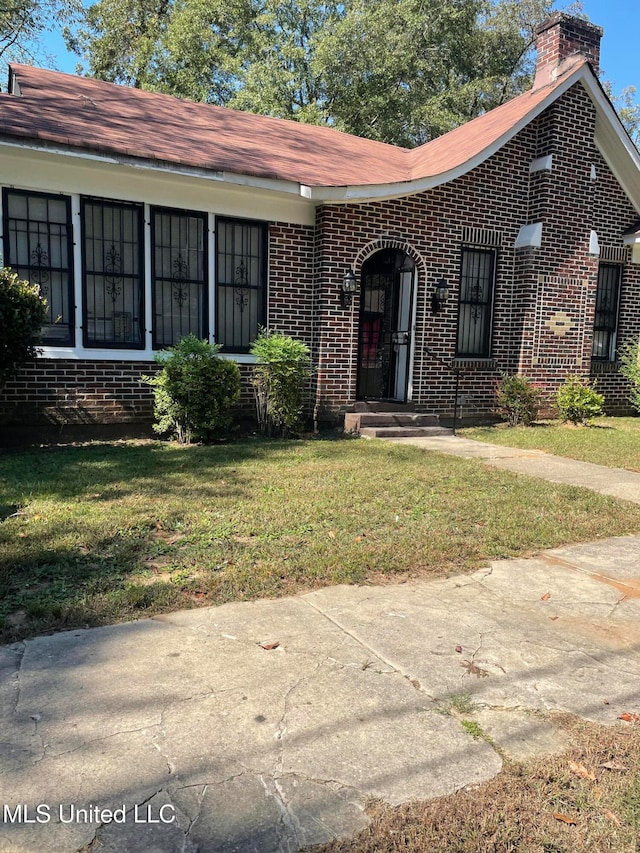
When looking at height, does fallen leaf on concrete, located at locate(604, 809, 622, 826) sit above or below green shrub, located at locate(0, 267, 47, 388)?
below

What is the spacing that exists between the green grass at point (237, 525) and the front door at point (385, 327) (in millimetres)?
3843

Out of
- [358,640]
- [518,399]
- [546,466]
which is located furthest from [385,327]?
[358,640]

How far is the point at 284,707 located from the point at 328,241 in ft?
26.9

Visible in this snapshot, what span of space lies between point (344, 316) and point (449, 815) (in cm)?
853

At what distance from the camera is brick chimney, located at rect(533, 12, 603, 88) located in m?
11.6

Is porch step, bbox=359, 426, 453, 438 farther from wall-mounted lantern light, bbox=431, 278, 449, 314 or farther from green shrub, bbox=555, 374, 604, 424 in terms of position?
green shrub, bbox=555, 374, 604, 424

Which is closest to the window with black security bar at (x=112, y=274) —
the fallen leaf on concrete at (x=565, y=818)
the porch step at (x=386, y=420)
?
the porch step at (x=386, y=420)

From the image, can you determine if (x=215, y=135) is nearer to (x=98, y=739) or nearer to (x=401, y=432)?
(x=401, y=432)

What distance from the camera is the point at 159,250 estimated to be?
29.2 ft

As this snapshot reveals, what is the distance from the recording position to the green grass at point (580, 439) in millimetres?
8367

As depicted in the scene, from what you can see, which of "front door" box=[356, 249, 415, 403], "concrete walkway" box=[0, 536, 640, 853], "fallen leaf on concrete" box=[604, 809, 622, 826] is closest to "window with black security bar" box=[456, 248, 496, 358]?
"front door" box=[356, 249, 415, 403]

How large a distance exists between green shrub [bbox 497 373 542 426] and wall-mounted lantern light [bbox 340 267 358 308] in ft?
11.0

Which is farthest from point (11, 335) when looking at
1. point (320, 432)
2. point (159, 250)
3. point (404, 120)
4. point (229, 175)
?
point (404, 120)

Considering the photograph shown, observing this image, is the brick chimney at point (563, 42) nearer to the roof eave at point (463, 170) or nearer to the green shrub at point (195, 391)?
the roof eave at point (463, 170)
